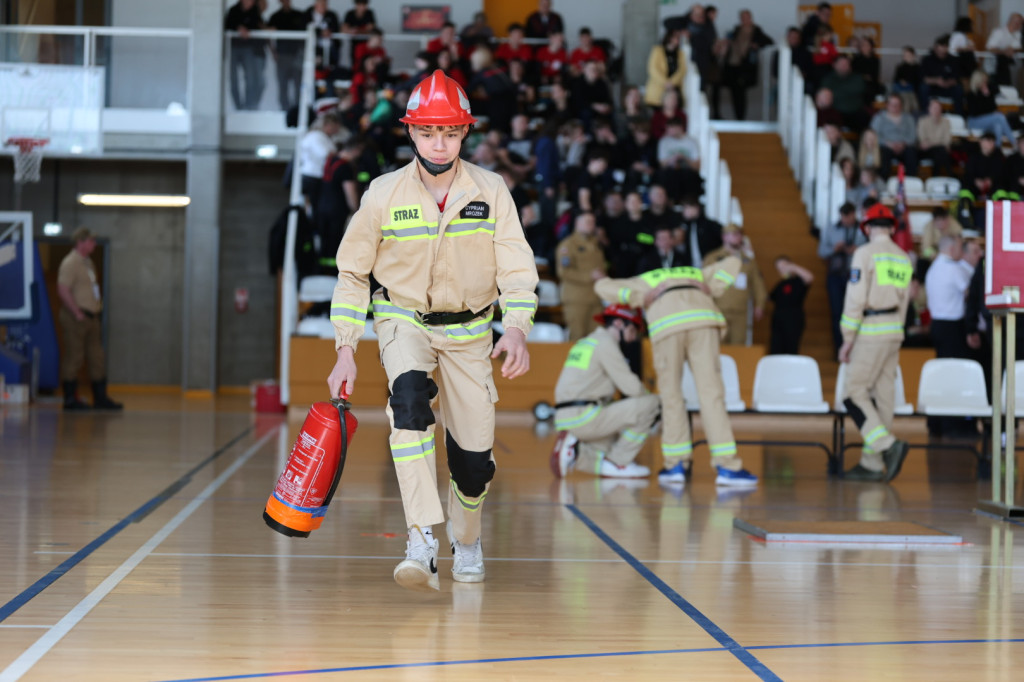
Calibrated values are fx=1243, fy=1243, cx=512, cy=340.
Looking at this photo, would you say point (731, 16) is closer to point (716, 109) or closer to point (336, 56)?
point (716, 109)

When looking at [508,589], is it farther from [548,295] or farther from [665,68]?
[665,68]

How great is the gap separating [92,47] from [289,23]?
108 inches

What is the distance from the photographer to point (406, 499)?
180 inches

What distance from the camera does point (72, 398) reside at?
1437 cm

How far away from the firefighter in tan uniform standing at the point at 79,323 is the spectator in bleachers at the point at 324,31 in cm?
493

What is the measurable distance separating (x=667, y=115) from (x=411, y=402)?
13174mm

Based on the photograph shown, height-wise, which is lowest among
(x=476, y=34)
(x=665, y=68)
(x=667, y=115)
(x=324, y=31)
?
(x=667, y=115)

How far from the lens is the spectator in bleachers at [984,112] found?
696 inches

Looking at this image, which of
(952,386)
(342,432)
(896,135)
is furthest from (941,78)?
(342,432)

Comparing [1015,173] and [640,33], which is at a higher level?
[640,33]

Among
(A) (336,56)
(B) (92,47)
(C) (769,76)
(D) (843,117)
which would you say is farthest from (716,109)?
(B) (92,47)

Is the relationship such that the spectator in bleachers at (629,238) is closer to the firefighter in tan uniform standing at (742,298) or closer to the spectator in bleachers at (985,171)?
the firefighter in tan uniform standing at (742,298)

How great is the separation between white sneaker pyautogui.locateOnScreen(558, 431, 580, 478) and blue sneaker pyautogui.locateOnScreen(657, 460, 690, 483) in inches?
25.0

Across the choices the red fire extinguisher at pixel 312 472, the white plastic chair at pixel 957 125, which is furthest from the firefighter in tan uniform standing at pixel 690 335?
the white plastic chair at pixel 957 125
